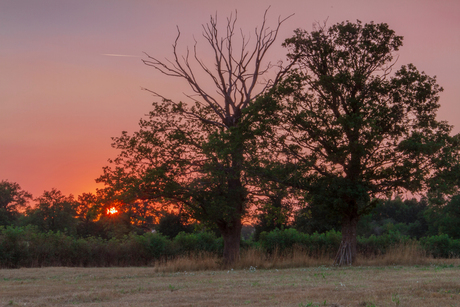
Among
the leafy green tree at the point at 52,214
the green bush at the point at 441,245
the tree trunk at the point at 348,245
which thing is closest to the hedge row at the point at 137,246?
the green bush at the point at 441,245

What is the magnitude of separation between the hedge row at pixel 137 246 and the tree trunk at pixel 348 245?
5.35m

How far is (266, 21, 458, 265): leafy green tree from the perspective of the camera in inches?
845

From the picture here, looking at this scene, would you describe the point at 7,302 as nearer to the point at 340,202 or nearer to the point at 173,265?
the point at 173,265

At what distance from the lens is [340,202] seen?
2162cm

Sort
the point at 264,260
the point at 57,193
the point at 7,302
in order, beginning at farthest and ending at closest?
the point at 57,193 → the point at 264,260 → the point at 7,302

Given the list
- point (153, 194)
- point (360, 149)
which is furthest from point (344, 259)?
point (153, 194)

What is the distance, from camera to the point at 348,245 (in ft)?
75.6

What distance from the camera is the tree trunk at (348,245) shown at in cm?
2258

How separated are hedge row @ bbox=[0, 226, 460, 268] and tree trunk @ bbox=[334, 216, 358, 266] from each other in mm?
5349

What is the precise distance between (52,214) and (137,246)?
43987mm

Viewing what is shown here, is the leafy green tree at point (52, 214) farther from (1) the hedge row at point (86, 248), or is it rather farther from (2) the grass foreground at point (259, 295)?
(2) the grass foreground at point (259, 295)

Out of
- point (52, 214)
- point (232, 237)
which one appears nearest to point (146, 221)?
point (232, 237)

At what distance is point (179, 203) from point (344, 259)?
31.2 ft

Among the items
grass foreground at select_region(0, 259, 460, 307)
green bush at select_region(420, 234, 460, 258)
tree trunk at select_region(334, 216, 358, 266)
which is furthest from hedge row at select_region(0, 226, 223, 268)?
grass foreground at select_region(0, 259, 460, 307)
